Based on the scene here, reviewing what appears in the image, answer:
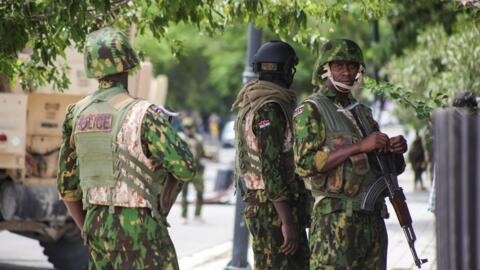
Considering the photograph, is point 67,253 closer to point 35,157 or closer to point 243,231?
point 35,157

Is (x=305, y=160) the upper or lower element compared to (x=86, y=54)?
lower

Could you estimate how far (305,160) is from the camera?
5840 mm

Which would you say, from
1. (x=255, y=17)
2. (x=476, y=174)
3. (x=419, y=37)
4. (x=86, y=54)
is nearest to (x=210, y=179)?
(x=419, y=37)

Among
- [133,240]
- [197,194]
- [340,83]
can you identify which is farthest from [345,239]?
[197,194]

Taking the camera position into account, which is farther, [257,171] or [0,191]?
[0,191]

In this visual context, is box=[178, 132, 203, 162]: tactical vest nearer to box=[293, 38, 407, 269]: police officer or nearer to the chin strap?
the chin strap

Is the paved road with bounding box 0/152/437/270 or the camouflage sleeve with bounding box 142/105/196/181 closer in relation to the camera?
the camouflage sleeve with bounding box 142/105/196/181

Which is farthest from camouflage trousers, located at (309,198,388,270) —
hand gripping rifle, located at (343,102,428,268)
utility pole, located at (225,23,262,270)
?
utility pole, located at (225,23,262,270)

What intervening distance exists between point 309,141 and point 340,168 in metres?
0.21

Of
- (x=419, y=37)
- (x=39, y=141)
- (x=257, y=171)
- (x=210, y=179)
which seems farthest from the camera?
(x=210, y=179)

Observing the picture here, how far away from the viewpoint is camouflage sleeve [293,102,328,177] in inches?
229

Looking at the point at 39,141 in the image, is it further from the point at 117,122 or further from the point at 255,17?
the point at 117,122

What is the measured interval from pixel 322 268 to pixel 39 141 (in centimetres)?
542

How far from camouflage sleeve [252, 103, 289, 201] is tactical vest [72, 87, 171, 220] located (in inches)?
46.4
